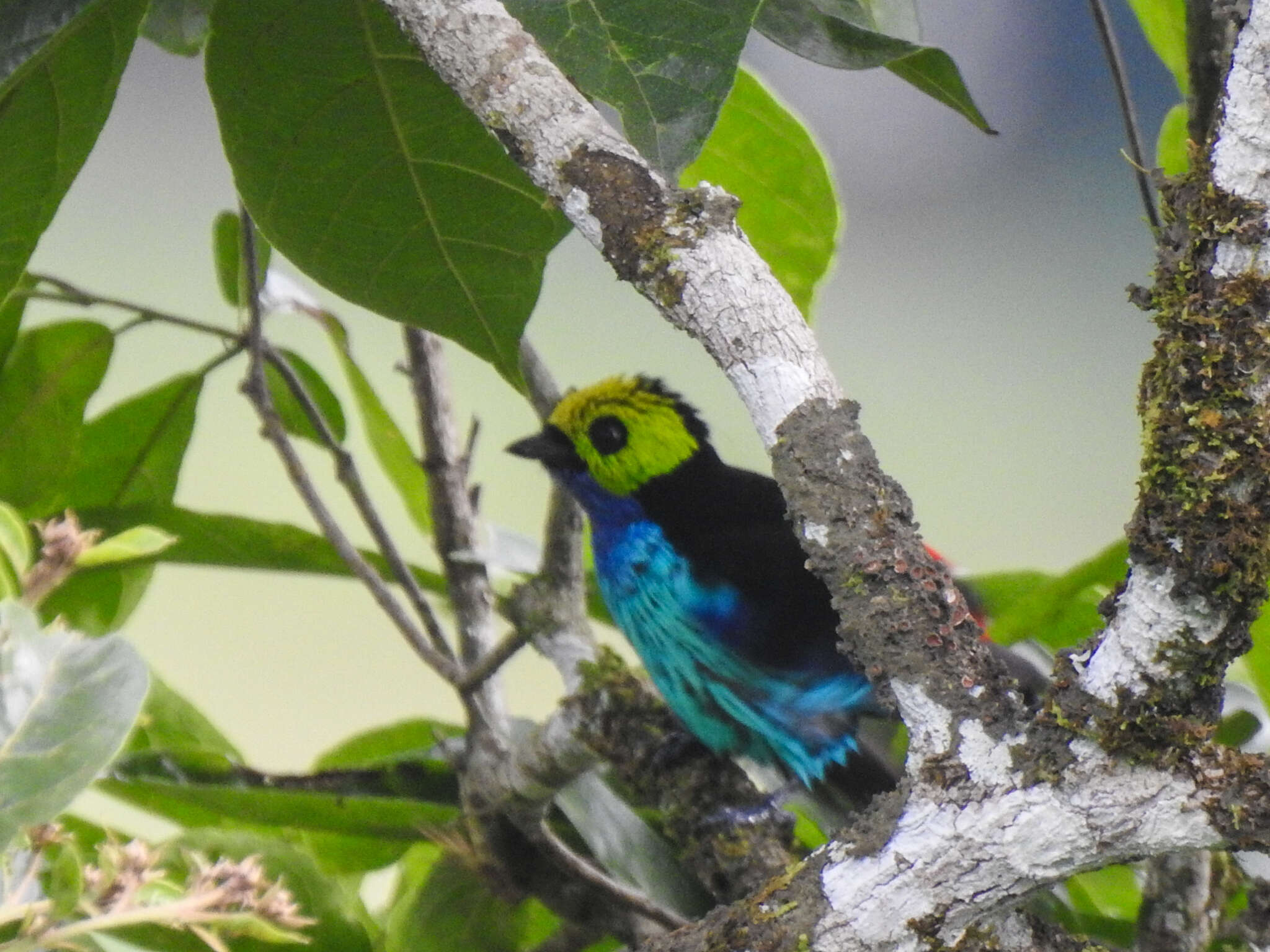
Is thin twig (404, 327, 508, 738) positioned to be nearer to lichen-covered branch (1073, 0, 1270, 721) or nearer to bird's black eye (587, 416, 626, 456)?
bird's black eye (587, 416, 626, 456)

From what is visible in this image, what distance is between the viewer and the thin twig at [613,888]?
40.9 inches

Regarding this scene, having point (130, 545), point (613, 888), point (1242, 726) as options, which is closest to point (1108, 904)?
point (1242, 726)

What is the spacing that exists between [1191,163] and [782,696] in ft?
3.05

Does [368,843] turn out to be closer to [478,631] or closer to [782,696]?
[478,631]

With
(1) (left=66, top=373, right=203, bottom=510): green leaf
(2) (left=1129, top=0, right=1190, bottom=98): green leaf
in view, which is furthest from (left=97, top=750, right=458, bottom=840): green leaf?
(2) (left=1129, top=0, right=1190, bottom=98): green leaf

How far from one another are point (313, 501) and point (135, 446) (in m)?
0.35

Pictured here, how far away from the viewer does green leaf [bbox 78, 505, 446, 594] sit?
1327 millimetres

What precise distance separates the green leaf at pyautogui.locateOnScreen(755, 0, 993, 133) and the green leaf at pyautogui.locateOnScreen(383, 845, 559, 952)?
720 millimetres

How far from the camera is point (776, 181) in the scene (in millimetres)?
1251

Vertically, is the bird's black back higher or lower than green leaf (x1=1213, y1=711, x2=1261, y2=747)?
higher

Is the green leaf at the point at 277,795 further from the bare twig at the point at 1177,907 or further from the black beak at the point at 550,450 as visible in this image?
the bare twig at the point at 1177,907

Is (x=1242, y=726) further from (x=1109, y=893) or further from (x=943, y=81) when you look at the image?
(x=943, y=81)

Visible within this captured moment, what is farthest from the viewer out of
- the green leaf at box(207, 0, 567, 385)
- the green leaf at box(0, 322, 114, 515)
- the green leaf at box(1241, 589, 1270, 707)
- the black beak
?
the black beak

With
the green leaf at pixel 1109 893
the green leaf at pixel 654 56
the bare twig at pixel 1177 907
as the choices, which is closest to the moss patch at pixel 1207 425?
the green leaf at pixel 654 56
